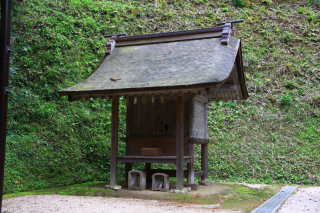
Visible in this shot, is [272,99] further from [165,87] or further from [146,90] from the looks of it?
[146,90]

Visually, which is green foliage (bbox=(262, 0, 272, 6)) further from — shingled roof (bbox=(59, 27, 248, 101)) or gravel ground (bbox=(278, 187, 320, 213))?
gravel ground (bbox=(278, 187, 320, 213))

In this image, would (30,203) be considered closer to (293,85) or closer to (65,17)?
(65,17)

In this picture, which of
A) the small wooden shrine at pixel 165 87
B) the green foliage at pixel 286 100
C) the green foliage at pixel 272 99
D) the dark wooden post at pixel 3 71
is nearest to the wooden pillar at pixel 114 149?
the small wooden shrine at pixel 165 87

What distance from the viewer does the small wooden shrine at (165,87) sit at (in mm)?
7789

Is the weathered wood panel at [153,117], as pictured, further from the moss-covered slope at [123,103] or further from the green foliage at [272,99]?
the green foliage at [272,99]

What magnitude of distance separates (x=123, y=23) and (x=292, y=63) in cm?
1013

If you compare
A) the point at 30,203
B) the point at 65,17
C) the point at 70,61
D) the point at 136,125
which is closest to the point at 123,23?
the point at 65,17

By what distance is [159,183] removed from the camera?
873 centimetres

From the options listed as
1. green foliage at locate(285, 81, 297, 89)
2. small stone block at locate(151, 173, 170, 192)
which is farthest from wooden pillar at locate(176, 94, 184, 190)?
green foliage at locate(285, 81, 297, 89)

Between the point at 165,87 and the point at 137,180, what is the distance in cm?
316

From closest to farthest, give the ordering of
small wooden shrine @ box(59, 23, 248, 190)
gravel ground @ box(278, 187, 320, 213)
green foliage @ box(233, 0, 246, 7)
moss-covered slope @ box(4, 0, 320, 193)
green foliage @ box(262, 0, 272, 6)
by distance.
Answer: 1. gravel ground @ box(278, 187, 320, 213)
2. small wooden shrine @ box(59, 23, 248, 190)
3. moss-covered slope @ box(4, 0, 320, 193)
4. green foliage @ box(233, 0, 246, 7)
5. green foliage @ box(262, 0, 272, 6)

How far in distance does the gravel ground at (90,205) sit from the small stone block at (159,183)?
46.1 inches

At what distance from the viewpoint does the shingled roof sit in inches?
291

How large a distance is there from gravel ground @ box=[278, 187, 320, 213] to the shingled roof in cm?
308
